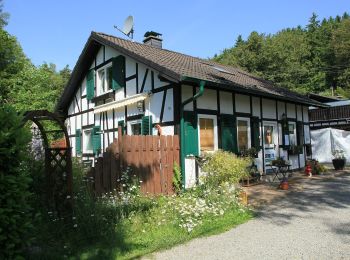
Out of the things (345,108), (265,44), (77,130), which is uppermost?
(265,44)

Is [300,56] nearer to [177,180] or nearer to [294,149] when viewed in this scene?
[294,149]

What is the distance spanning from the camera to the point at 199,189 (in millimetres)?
9484

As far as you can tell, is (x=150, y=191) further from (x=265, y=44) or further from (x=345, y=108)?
(x=265, y=44)

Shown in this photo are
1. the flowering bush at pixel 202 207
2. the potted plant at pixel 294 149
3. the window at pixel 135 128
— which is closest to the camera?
the flowering bush at pixel 202 207

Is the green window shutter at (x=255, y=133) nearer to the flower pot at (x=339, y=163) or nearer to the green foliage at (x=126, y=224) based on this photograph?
the flower pot at (x=339, y=163)

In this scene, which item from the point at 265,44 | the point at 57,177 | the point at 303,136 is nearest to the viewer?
the point at 57,177

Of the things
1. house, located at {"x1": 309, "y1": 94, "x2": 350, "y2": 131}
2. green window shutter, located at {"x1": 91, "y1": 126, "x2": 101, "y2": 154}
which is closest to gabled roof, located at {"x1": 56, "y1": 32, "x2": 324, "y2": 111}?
green window shutter, located at {"x1": 91, "y1": 126, "x2": 101, "y2": 154}

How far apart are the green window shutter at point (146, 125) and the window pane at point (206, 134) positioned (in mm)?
1665

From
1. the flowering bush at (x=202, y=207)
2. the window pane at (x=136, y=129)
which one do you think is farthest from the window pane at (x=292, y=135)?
the flowering bush at (x=202, y=207)

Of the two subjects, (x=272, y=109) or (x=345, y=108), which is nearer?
(x=272, y=109)

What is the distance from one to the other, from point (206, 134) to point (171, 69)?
8.07ft

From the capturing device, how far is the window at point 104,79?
50.1 ft

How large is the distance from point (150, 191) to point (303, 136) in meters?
9.94

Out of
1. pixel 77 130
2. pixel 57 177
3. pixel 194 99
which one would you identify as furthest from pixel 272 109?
pixel 57 177
